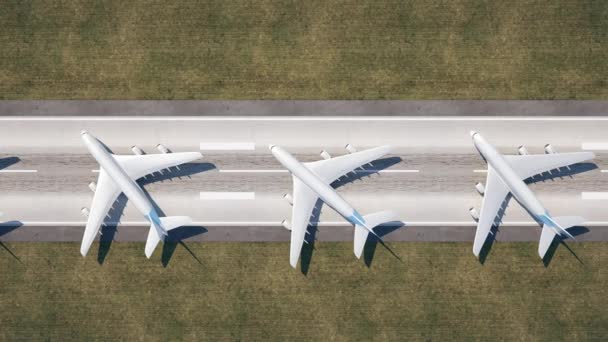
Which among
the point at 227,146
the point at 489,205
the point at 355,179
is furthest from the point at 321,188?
the point at 489,205

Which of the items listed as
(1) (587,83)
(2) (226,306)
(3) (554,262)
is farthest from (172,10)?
(3) (554,262)

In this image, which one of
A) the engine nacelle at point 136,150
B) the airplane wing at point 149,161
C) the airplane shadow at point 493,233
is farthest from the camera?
the airplane shadow at point 493,233

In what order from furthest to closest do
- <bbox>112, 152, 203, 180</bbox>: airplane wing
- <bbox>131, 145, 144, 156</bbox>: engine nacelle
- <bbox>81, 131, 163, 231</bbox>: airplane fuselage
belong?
<bbox>131, 145, 144, 156</bbox>: engine nacelle < <bbox>112, 152, 203, 180</bbox>: airplane wing < <bbox>81, 131, 163, 231</bbox>: airplane fuselage

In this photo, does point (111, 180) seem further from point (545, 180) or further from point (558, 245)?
point (558, 245)

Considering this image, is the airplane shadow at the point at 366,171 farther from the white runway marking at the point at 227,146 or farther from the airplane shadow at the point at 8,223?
the airplane shadow at the point at 8,223

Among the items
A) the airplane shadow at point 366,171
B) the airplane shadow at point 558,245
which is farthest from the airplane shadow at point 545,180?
the airplane shadow at point 366,171

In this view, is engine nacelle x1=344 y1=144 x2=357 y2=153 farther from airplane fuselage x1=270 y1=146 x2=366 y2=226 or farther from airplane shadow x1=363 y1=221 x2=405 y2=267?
airplane shadow x1=363 y1=221 x2=405 y2=267

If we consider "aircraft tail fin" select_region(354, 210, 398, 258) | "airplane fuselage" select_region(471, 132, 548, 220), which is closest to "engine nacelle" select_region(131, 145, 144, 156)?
"aircraft tail fin" select_region(354, 210, 398, 258)
